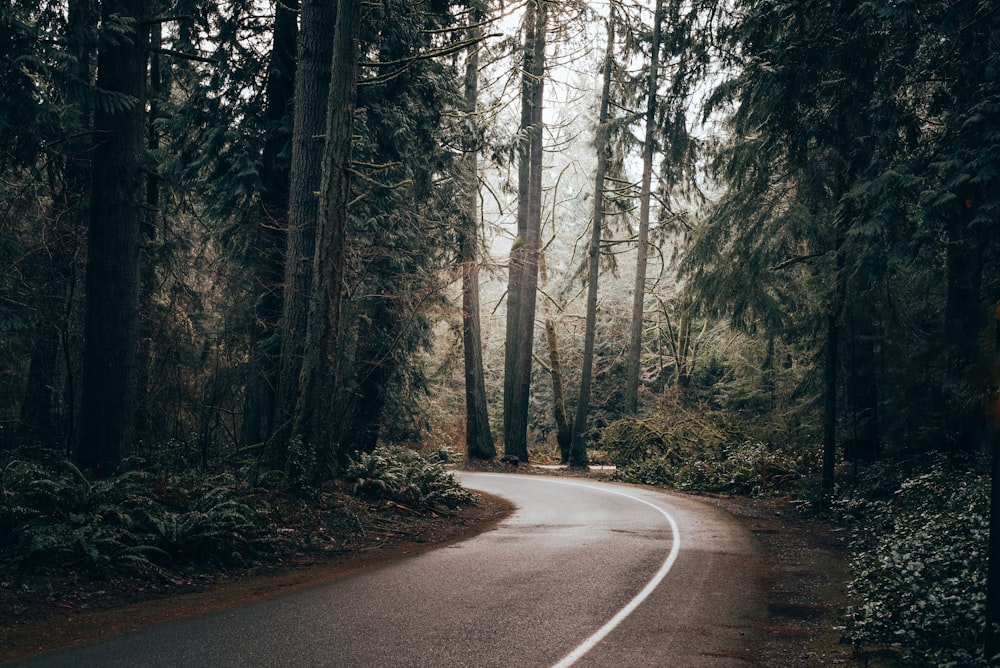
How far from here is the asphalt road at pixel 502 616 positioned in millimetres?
5676

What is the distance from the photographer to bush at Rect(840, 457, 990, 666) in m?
6.24

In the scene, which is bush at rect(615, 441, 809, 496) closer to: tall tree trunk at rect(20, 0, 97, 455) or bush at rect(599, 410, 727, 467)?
bush at rect(599, 410, 727, 467)

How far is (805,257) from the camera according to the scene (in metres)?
15.7

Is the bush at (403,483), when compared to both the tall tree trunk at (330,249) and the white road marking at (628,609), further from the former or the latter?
the white road marking at (628,609)

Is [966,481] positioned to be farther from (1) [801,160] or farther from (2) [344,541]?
(2) [344,541]

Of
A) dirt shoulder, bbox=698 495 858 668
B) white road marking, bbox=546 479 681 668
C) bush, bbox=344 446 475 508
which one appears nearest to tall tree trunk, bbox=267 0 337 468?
bush, bbox=344 446 475 508

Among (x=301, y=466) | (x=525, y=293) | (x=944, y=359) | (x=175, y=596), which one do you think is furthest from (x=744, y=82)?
(x=525, y=293)

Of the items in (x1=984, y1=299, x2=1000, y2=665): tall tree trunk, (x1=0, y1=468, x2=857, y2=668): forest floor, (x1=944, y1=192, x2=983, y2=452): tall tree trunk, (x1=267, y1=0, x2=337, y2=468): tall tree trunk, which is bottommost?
(x1=0, y1=468, x2=857, y2=668): forest floor

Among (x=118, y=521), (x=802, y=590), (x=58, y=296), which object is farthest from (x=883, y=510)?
(x=58, y=296)

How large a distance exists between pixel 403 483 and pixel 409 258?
5.44m

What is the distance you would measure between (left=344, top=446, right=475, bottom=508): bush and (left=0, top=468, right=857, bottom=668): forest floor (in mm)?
618

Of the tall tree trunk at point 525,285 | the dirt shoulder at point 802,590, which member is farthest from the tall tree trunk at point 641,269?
the dirt shoulder at point 802,590

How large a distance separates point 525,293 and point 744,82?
1517cm

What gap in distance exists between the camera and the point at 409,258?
55.6ft
